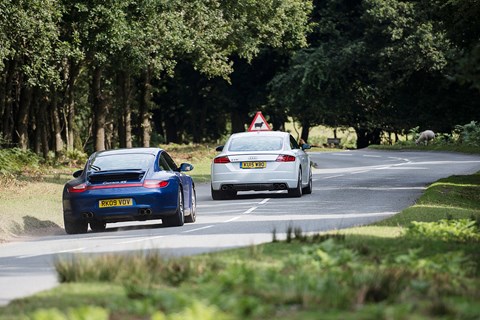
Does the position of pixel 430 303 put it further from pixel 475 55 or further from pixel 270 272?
pixel 475 55

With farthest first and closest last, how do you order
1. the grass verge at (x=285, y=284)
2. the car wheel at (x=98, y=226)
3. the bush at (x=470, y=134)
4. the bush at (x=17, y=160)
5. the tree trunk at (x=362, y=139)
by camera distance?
1. the tree trunk at (x=362, y=139)
2. the bush at (x=470, y=134)
3. the bush at (x=17, y=160)
4. the car wheel at (x=98, y=226)
5. the grass verge at (x=285, y=284)

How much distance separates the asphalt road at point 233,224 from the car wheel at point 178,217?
6.3 inches

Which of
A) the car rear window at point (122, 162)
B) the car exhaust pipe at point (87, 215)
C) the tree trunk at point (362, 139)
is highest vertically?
the car rear window at point (122, 162)

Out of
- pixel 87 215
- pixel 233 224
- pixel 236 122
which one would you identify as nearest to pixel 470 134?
pixel 236 122

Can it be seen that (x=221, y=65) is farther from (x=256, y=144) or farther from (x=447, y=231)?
(x=447, y=231)

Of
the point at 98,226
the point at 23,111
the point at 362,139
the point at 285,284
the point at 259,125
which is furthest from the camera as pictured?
the point at 362,139

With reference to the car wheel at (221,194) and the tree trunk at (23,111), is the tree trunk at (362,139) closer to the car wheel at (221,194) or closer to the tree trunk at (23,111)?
the tree trunk at (23,111)

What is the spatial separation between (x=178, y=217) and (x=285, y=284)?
1194 cm

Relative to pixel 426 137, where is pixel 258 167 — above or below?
above

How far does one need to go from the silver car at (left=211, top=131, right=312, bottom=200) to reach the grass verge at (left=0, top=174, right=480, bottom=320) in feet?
47.5

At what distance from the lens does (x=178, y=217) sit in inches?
862

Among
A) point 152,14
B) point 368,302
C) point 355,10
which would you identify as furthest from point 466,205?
point 355,10

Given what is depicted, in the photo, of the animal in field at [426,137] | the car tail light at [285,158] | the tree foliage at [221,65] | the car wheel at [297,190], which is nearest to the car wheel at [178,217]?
the car tail light at [285,158]

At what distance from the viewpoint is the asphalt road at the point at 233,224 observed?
50.3ft
